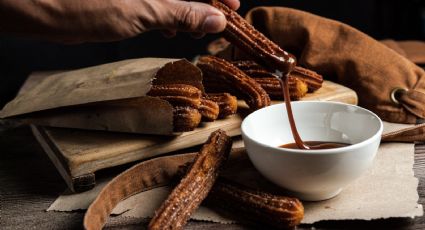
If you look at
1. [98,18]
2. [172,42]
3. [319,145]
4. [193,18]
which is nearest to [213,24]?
[193,18]

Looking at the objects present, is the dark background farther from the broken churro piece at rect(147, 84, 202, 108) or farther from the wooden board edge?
the broken churro piece at rect(147, 84, 202, 108)

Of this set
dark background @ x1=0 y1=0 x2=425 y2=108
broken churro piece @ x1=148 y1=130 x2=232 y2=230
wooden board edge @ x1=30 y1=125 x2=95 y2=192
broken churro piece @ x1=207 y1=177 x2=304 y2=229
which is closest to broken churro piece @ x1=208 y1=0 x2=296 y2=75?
broken churro piece @ x1=148 y1=130 x2=232 y2=230

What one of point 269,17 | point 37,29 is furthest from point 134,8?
point 269,17

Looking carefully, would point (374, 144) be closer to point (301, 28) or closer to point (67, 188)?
point (67, 188)

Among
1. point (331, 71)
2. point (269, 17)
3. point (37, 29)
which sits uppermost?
point (37, 29)

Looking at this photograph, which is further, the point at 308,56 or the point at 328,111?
the point at 308,56

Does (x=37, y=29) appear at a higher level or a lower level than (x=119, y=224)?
higher

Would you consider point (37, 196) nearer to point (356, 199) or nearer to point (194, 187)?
point (194, 187)
